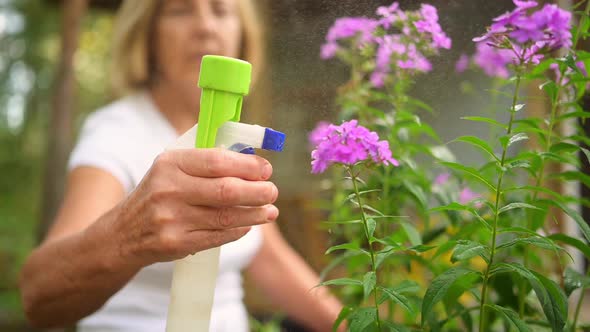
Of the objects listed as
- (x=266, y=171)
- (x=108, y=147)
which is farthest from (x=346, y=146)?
(x=108, y=147)

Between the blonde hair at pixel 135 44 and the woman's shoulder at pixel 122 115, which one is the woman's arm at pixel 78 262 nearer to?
the woman's shoulder at pixel 122 115

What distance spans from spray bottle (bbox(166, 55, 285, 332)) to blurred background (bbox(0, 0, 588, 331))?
9 cm

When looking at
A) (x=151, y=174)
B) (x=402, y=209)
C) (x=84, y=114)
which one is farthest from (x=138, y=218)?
(x=84, y=114)

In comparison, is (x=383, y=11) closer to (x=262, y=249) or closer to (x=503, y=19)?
(x=503, y=19)

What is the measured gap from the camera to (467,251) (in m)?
0.52

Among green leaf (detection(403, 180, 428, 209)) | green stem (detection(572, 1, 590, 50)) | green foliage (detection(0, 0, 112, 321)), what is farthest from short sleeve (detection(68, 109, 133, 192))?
green foliage (detection(0, 0, 112, 321))

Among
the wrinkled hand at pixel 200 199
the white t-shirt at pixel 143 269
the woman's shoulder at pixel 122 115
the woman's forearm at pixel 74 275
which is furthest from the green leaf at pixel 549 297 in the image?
the woman's shoulder at pixel 122 115

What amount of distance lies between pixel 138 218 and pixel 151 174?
2.2 inches

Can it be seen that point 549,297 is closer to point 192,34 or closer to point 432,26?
point 432,26

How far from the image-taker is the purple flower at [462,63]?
697 mm

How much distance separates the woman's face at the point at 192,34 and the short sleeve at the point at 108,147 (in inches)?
6.2

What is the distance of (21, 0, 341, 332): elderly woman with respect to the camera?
0.51 m

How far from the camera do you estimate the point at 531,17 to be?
1.73 feet

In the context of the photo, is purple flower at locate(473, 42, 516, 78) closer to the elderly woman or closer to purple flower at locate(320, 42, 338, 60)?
purple flower at locate(320, 42, 338, 60)
